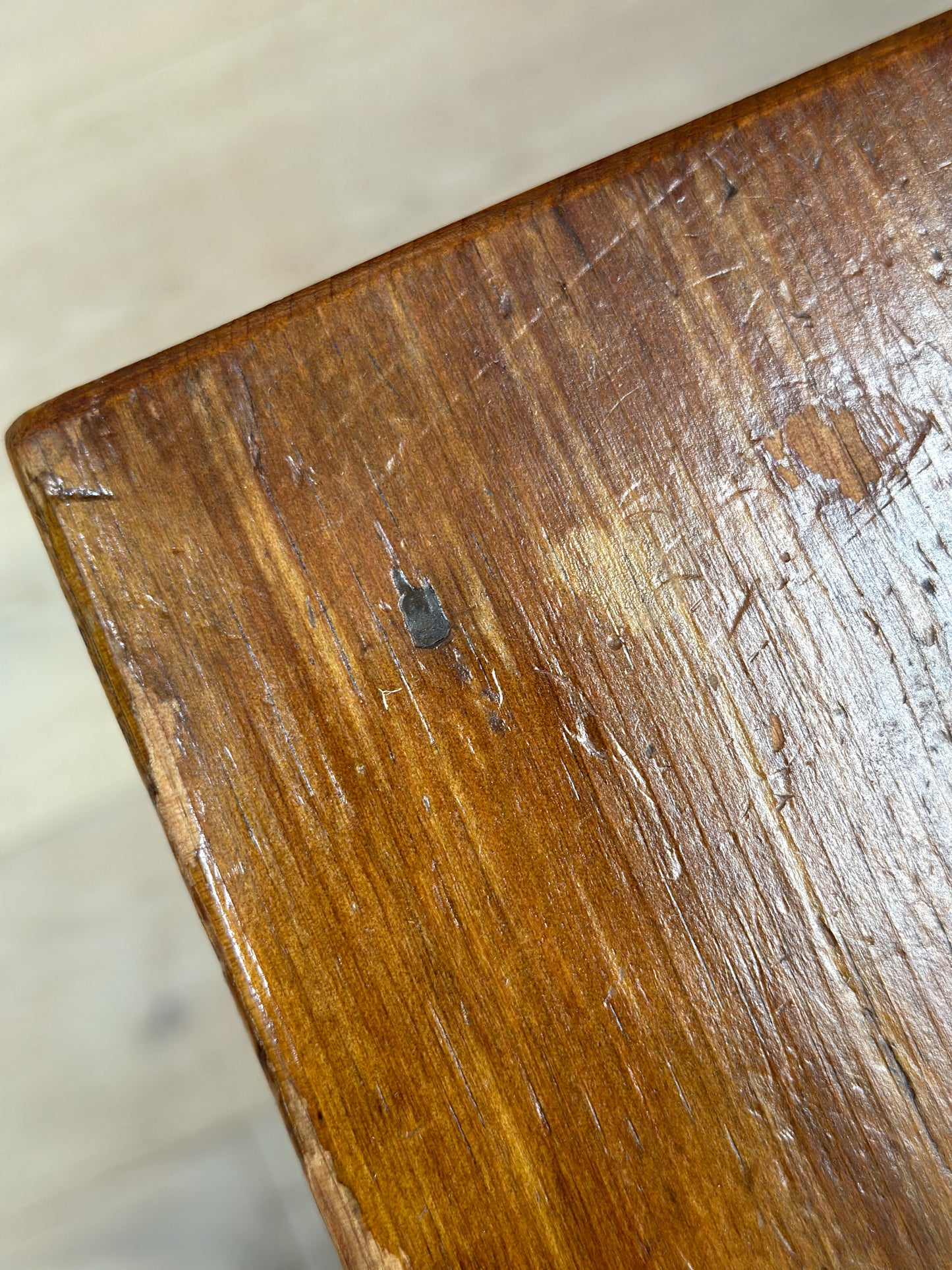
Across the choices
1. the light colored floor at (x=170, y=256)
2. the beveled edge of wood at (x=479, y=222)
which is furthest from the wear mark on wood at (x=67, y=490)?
the light colored floor at (x=170, y=256)

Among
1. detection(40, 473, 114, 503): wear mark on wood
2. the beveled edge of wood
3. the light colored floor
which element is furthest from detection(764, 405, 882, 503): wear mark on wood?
the light colored floor

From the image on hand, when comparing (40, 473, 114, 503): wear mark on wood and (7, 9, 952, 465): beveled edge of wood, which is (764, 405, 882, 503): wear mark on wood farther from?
(40, 473, 114, 503): wear mark on wood

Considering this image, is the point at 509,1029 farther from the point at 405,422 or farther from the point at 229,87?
the point at 229,87

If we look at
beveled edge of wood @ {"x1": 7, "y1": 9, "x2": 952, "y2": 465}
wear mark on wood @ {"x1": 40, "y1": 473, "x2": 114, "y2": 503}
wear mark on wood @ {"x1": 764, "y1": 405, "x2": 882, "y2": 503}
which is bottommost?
wear mark on wood @ {"x1": 764, "y1": 405, "x2": 882, "y2": 503}

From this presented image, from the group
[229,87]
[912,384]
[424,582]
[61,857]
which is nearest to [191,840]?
[424,582]

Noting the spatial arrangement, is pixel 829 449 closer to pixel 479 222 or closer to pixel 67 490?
pixel 479 222

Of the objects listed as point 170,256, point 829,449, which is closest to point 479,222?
point 829,449
